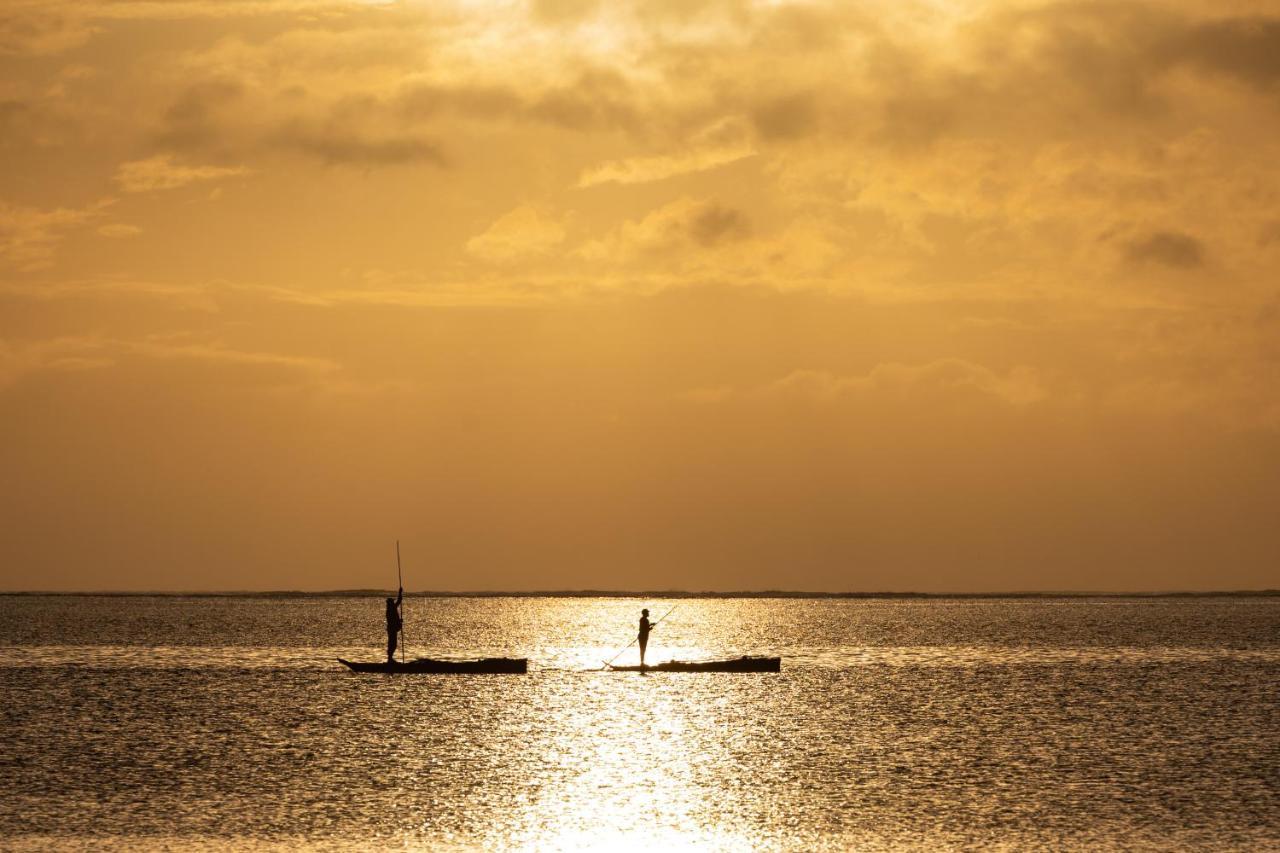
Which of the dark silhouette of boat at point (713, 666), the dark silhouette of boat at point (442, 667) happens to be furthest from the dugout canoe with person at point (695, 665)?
the dark silhouette of boat at point (442, 667)

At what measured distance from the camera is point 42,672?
84.1 m

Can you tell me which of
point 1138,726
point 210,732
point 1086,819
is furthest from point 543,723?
point 1086,819

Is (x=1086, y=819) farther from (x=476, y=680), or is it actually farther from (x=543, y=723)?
(x=476, y=680)

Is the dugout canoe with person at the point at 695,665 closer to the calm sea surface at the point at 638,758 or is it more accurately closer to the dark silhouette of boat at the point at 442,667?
the calm sea surface at the point at 638,758

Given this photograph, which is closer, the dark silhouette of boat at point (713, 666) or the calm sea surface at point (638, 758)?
the calm sea surface at point (638, 758)

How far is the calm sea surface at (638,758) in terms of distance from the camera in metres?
32.1

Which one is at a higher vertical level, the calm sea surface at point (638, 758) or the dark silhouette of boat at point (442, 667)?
the dark silhouette of boat at point (442, 667)

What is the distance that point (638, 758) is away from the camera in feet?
147

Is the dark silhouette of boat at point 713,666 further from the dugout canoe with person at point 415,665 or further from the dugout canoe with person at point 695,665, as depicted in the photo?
the dugout canoe with person at point 415,665

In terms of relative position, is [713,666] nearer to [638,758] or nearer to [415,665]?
[415,665]

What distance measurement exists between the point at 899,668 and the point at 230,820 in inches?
2488

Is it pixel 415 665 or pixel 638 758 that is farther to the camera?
pixel 415 665

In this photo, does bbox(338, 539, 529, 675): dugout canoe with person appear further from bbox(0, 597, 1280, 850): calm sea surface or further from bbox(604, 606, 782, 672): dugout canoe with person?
bbox(604, 606, 782, 672): dugout canoe with person

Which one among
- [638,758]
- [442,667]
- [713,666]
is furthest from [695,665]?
[638,758]
